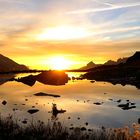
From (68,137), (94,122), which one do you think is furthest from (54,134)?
(94,122)

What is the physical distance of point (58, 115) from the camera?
149ft

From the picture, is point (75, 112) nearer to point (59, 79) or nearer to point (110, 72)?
point (59, 79)

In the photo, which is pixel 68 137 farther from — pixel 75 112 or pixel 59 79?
pixel 59 79

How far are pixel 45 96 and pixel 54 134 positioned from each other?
47.2 m

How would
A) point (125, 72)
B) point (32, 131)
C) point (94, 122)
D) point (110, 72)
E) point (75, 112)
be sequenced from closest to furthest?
1. point (32, 131)
2. point (94, 122)
3. point (75, 112)
4. point (125, 72)
5. point (110, 72)

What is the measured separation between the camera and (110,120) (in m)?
42.1

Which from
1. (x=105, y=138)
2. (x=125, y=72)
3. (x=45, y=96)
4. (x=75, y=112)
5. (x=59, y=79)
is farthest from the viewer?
(x=125, y=72)

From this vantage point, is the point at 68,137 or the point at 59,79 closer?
the point at 68,137

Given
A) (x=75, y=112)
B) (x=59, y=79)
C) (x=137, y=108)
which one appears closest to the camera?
(x=75, y=112)

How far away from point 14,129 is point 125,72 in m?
155

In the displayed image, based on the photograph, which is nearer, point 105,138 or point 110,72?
point 105,138

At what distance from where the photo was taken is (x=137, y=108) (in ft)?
173

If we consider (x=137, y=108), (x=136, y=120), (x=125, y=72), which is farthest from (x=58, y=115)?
(x=125, y=72)

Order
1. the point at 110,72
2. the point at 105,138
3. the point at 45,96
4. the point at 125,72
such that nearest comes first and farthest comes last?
the point at 105,138, the point at 45,96, the point at 125,72, the point at 110,72
